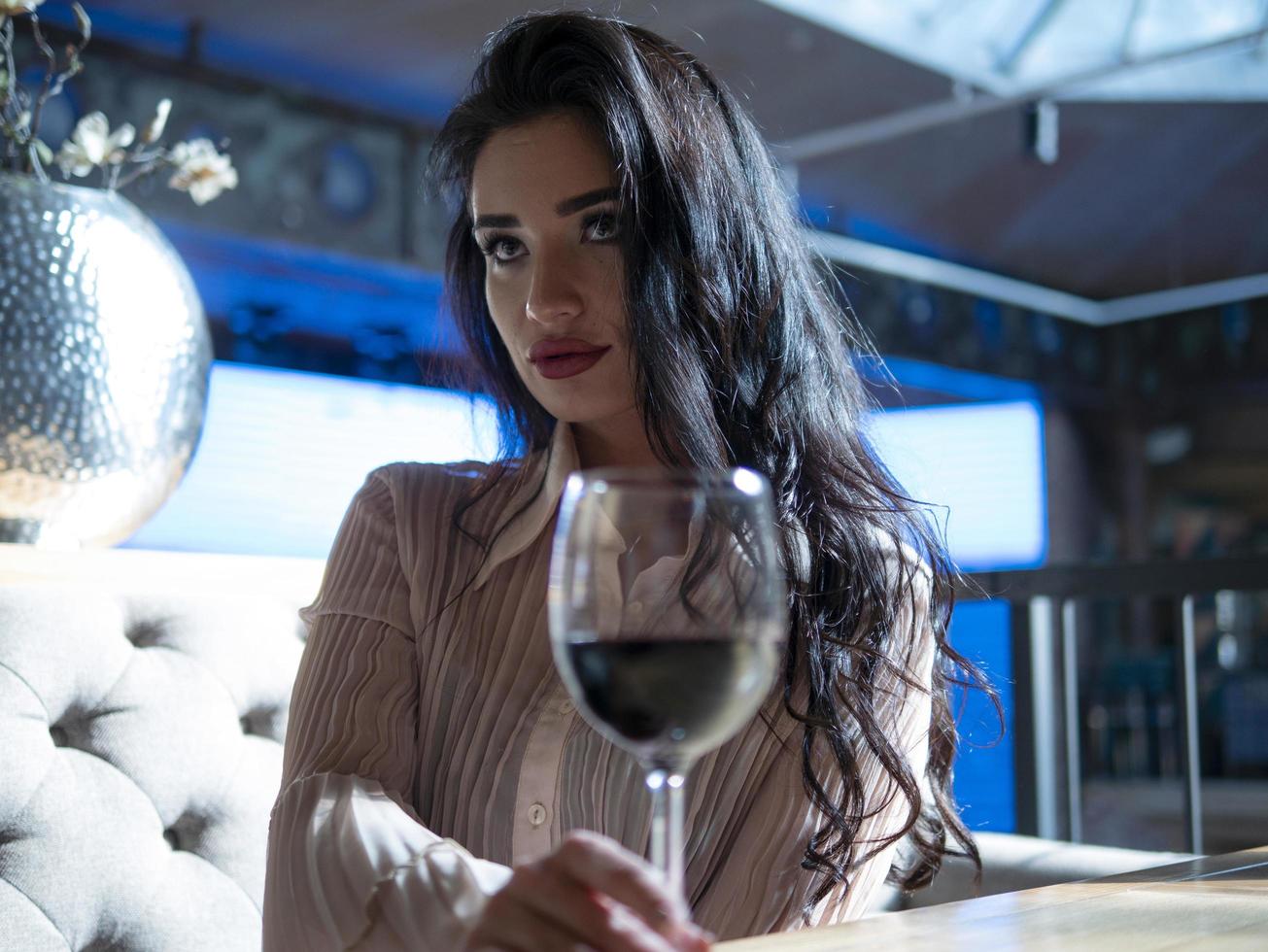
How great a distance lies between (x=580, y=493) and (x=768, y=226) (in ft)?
2.93

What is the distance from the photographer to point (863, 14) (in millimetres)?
4684

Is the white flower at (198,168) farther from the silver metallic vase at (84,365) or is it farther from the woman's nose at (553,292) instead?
the woman's nose at (553,292)

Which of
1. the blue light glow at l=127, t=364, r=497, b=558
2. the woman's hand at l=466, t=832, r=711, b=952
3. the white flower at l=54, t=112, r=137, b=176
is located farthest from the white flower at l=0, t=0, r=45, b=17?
the blue light glow at l=127, t=364, r=497, b=558

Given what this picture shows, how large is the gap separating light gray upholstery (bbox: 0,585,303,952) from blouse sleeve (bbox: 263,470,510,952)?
0.25 m

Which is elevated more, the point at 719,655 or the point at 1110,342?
the point at 1110,342

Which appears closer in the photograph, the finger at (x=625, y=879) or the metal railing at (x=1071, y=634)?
the finger at (x=625, y=879)

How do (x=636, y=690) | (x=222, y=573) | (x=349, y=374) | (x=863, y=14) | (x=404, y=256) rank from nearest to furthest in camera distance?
(x=636, y=690)
(x=222, y=573)
(x=863, y=14)
(x=404, y=256)
(x=349, y=374)

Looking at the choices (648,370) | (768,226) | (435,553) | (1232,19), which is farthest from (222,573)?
(1232,19)

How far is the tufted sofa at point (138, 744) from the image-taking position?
1.22 meters

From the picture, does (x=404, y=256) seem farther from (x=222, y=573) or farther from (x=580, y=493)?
(x=580, y=493)

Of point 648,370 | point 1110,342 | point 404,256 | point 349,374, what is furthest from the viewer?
point 1110,342

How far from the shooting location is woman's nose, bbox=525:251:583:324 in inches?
44.9

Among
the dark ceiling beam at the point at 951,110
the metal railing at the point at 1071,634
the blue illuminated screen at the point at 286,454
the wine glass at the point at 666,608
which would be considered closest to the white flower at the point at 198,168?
the metal railing at the point at 1071,634

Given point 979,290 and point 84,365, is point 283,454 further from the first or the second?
point 84,365
